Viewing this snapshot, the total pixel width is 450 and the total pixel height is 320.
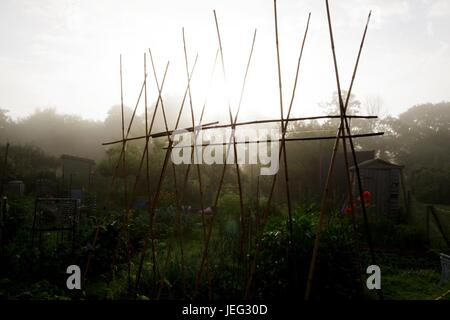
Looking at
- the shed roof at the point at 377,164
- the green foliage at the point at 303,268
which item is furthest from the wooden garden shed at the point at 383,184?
the green foliage at the point at 303,268

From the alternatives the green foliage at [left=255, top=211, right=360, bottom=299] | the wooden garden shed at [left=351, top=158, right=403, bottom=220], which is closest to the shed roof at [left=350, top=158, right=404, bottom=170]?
the wooden garden shed at [left=351, top=158, right=403, bottom=220]

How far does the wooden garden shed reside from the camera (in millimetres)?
9945

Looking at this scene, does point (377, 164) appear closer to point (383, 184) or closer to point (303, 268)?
point (383, 184)

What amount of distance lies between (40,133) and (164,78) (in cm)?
2807

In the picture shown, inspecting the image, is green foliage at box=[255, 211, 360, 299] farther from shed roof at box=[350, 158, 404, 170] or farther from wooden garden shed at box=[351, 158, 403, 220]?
shed roof at box=[350, 158, 404, 170]

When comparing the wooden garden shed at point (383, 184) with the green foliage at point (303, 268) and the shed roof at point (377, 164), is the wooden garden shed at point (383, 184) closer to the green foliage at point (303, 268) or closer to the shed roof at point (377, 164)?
the shed roof at point (377, 164)

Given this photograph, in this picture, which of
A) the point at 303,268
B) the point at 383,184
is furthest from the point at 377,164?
the point at 303,268

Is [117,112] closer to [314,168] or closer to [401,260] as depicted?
[314,168]

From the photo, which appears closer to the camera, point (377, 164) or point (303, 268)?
point (303, 268)

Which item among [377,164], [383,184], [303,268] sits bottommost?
[303,268]

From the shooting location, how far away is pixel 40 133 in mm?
28266

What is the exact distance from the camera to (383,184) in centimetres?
1005

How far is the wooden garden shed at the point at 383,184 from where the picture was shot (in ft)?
32.6
